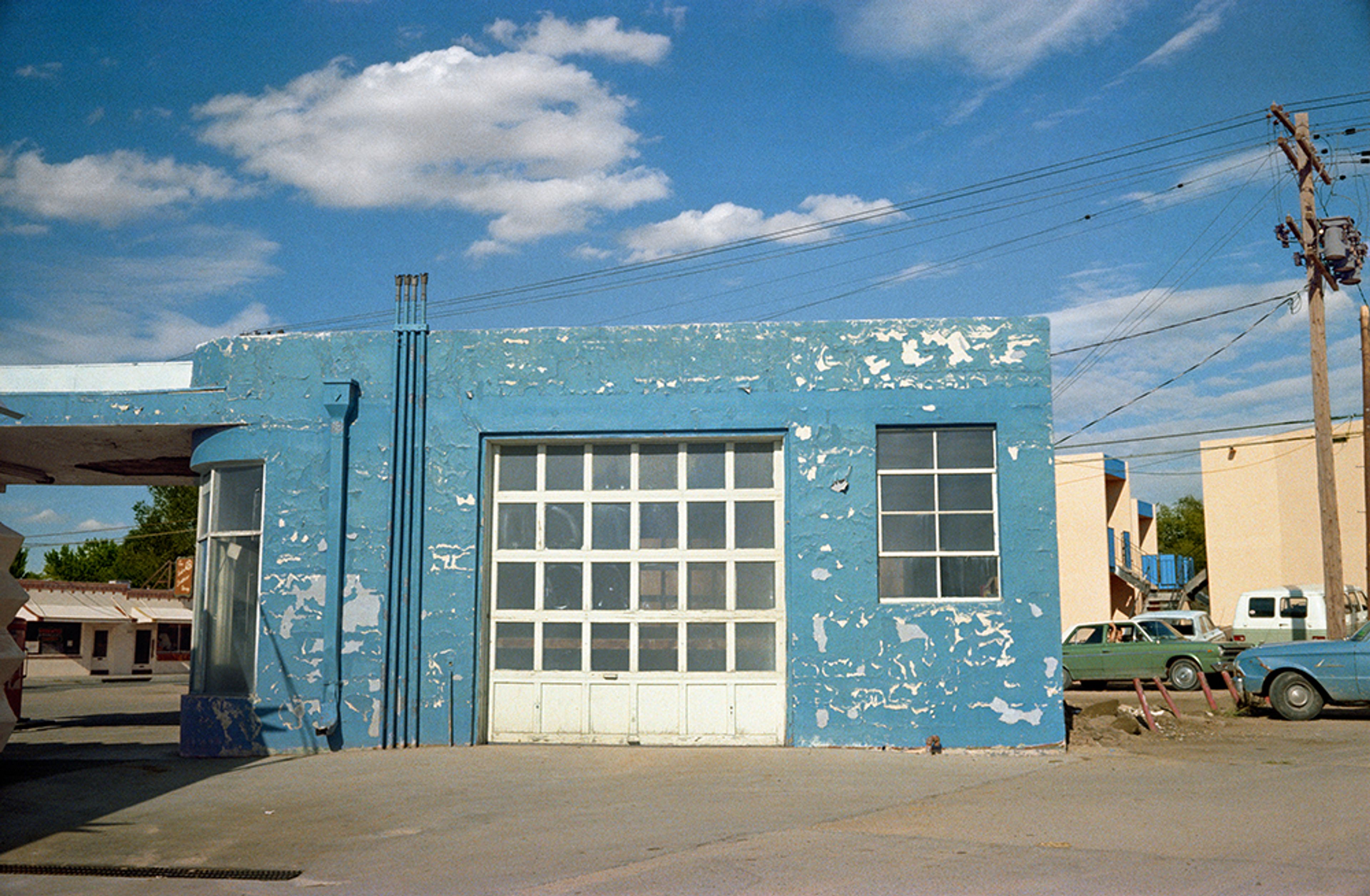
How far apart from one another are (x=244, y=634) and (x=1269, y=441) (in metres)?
32.7

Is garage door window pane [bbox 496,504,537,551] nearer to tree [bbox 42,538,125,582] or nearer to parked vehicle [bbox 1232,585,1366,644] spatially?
parked vehicle [bbox 1232,585,1366,644]

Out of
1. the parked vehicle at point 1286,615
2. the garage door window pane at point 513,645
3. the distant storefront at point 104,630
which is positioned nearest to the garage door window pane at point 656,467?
the garage door window pane at point 513,645

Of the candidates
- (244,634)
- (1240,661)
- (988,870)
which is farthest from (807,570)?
(1240,661)

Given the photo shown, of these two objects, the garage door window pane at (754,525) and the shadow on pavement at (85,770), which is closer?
the shadow on pavement at (85,770)

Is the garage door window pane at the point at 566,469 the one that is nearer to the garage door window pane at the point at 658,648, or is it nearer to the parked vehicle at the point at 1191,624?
the garage door window pane at the point at 658,648

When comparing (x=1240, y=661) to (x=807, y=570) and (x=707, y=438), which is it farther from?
(x=707, y=438)

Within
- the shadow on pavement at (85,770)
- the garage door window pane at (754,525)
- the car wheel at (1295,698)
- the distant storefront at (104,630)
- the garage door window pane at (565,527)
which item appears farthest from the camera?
the distant storefront at (104,630)

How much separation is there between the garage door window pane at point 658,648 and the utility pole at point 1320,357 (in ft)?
47.8

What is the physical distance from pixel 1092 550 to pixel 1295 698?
20.2 m

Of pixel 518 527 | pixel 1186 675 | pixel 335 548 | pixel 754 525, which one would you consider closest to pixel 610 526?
pixel 518 527

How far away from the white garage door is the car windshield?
46.2ft

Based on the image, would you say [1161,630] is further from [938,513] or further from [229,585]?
[229,585]

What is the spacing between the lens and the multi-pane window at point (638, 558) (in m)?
13.0

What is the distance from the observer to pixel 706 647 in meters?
13.0
